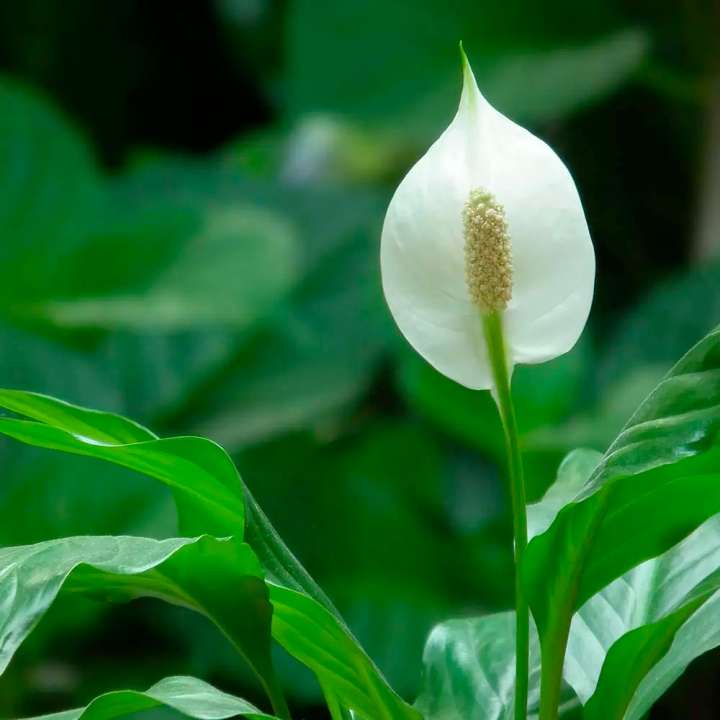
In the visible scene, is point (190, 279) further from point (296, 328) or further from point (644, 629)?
point (644, 629)

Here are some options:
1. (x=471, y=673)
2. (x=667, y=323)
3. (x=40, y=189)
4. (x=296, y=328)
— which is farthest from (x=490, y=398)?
(x=471, y=673)

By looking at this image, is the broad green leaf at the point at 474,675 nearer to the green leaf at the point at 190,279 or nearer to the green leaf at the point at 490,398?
the green leaf at the point at 490,398

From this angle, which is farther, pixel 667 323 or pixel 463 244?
pixel 667 323

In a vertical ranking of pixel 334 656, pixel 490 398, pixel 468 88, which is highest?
pixel 468 88

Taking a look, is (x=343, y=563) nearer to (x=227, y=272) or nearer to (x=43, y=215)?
(x=227, y=272)

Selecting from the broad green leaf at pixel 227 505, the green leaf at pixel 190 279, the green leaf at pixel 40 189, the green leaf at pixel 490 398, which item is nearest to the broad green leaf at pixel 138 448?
the broad green leaf at pixel 227 505

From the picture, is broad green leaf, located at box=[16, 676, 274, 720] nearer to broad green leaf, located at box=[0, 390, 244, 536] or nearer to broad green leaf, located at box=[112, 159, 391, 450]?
A: broad green leaf, located at box=[0, 390, 244, 536]
